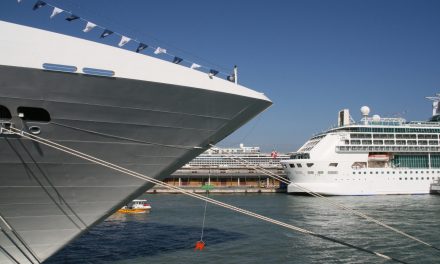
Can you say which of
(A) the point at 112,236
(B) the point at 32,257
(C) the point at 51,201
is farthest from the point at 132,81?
(A) the point at 112,236

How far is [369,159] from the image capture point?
164 ft

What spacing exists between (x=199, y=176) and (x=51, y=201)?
194ft

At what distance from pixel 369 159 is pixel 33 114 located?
47551mm

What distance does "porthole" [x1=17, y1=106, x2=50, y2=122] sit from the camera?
26.8 feet

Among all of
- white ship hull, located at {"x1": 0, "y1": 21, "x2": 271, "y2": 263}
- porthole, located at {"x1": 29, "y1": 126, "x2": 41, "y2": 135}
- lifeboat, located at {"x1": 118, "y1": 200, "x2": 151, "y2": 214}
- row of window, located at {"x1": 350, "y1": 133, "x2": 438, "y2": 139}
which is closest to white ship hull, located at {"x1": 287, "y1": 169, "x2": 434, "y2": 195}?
row of window, located at {"x1": 350, "y1": 133, "x2": 438, "y2": 139}

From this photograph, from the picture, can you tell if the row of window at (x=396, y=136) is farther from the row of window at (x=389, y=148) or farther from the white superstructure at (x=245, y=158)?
the white superstructure at (x=245, y=158)

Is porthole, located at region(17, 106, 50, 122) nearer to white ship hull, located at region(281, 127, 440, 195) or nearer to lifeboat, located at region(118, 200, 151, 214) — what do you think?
lifeboat, located at region(118, 200, 151, 214)

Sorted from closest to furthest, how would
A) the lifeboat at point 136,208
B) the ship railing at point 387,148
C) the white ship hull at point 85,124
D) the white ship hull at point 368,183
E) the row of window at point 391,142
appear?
the white ship hull at point 85,124 < the lifeboat at point 136,208 < the white ship hull at point 368,183 < the ship railing at point 387,148 < the row of window at point 391,142

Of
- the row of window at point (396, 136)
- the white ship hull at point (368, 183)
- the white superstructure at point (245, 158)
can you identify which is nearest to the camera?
the white ship hull at point (368, 183)

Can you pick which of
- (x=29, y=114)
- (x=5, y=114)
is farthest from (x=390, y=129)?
(x=5, y=114)

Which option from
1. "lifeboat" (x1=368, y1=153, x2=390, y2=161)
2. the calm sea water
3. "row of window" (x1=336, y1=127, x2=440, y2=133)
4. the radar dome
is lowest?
the calm sea water

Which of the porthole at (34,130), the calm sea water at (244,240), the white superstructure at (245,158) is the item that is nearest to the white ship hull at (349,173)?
the calm sea water at (244,240)

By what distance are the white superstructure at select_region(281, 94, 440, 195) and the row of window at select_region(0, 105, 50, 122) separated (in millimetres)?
41564

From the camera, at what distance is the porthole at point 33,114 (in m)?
8.16
